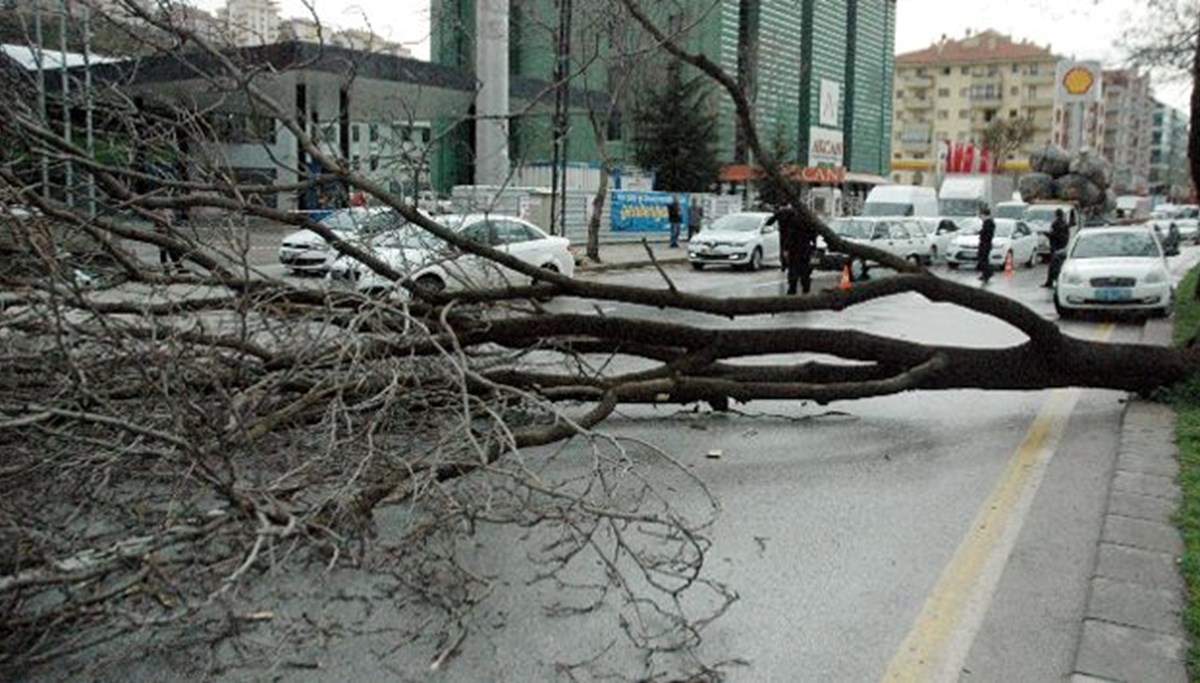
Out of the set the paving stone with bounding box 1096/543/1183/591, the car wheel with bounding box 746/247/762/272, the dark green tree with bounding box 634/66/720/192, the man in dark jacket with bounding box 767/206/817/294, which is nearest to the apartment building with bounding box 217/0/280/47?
the paving stone with bounding box 1096/543/1183/591

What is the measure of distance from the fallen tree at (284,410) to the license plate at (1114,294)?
378 inches

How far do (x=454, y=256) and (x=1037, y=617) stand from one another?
4.60m

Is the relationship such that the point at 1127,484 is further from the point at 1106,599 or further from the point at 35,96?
the point at 35,96

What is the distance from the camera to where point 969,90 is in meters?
127

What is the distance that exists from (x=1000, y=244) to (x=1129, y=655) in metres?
27.8

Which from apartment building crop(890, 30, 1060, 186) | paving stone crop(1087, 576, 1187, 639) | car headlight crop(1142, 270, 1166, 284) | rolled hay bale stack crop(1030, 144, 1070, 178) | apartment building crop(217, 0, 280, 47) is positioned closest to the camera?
paving stone crop(1087, 576, 1187, 639)

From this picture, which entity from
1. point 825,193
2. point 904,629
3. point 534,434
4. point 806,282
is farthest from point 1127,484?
point 825,193

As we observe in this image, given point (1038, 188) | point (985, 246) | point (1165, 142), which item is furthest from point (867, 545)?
point (1165, 142)

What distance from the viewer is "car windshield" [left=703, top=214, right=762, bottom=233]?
1142 inches

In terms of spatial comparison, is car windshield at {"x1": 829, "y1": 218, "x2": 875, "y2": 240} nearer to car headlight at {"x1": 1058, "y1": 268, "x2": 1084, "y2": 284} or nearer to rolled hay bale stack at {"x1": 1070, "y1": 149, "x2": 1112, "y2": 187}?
car headlight at {"x1": 1058, "y1": 268, "x2": 1084, "y2": 284}

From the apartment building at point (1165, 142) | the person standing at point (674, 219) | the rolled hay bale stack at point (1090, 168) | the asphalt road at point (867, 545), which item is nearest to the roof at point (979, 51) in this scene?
the apartment building at point (1165, 142)

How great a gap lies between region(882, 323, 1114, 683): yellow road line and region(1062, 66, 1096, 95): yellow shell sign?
131ft

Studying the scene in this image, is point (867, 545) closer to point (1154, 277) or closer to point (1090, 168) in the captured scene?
point (1154, 277)

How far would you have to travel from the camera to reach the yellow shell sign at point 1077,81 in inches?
1692
